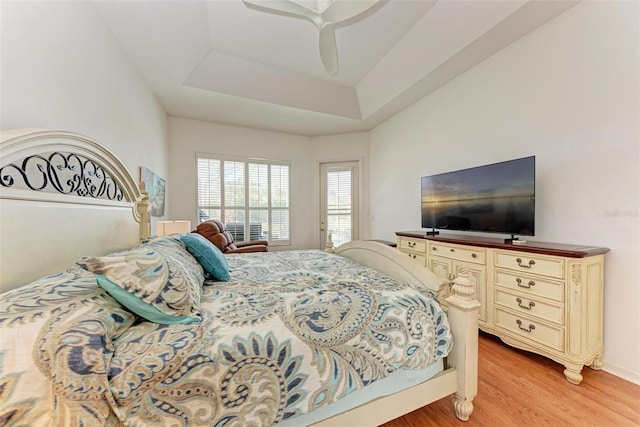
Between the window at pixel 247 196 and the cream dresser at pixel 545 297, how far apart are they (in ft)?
11.2

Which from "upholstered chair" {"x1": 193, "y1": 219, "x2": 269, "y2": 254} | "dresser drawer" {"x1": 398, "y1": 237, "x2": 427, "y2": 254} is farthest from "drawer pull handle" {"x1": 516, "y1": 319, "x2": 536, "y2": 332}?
"upholstered chair" {"x1": 193, "y1": 219, "x2": 269, "y2": 254}

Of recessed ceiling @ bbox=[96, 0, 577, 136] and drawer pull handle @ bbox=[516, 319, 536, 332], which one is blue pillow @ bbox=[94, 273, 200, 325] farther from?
drawer pull handle @ bbox=[516, 319, 536, 332]

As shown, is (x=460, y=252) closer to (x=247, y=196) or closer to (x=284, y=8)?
(x=284, y=8)

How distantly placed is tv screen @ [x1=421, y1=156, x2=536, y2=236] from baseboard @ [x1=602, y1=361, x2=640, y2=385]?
3.37 feet

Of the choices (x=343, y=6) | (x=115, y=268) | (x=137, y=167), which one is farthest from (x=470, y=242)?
(x=137, y=167)

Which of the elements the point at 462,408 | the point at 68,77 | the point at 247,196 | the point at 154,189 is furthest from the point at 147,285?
the point at 247,196

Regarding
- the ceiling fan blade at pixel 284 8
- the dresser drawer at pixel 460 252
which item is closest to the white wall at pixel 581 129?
the dresser drawer at pixel 460 252

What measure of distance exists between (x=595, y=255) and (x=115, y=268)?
9.17 ft

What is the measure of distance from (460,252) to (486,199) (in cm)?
56

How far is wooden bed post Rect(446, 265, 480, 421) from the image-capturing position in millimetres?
1307

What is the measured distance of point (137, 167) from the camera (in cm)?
262

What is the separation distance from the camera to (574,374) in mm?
1661

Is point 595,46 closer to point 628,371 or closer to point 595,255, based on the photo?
point 595,255

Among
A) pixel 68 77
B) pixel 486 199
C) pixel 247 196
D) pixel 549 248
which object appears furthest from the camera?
pixel 247 196
